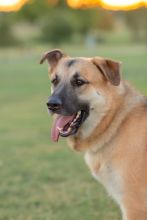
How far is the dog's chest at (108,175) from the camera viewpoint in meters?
5.58

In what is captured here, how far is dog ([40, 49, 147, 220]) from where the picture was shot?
5.50 metres

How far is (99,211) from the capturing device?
271 inches

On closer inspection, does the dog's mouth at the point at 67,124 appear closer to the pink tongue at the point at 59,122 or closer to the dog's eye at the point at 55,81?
the pink tongue at the point at 59,122

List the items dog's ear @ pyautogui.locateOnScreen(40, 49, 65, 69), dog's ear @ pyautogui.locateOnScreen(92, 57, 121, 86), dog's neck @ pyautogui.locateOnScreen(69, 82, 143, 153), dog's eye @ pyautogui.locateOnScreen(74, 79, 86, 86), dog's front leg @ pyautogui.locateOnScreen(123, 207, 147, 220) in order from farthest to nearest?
dog's ear @ pyautogui.locateOnScreen(40, 49, 65, 69)
dog's eye @ pyautogui.locateOnScreen(74, 79, 86, 86)
dog's neck @ pyautogui.locateOnScreen(69, 82, 143, 153)
dog's ear @ pyautogui.locateOnScreen(92, 57, 121, 86)
dog's front leg @ pyautogui.locateOnScreen(123, 207, 147, 220)

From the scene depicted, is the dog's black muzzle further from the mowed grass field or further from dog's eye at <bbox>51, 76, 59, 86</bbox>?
the mowed grass field

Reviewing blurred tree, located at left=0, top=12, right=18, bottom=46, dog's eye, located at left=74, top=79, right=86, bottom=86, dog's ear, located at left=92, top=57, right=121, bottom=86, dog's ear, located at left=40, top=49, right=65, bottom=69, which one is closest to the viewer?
dog's ear, located at left=92, top=57, right=121, bottom=86

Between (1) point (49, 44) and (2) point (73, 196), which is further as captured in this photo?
(1) point (49, 44)

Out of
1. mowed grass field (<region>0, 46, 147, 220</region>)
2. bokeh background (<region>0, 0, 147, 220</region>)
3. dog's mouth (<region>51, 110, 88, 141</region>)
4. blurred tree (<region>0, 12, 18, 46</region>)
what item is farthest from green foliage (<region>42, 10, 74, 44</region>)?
dog's mouth (<region>51, 110, 88, 141</region>)

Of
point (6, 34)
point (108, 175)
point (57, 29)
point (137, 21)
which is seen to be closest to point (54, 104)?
point (108, 175)

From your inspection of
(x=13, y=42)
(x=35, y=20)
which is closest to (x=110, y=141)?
(x=13, y=42)

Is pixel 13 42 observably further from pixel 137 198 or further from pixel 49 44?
pixel 137 198

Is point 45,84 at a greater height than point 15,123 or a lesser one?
lesser

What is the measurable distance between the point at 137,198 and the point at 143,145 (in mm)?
512

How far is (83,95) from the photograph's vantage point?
5.86 m
